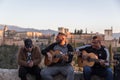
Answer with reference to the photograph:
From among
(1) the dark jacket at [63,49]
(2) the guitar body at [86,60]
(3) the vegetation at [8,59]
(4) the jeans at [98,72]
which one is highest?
(1) the dark jacket at [63,49]

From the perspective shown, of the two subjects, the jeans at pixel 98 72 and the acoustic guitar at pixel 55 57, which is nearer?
the jeans at pixel 98 72

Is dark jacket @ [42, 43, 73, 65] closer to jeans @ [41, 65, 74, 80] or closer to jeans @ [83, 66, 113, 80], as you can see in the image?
jeans @ [41, 65, 74, 80]

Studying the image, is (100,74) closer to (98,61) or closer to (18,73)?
(98,61)

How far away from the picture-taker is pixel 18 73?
23.1ft

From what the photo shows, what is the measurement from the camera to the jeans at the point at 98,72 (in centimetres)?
682

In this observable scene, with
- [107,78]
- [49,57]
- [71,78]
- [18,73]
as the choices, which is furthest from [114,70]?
[18,73]

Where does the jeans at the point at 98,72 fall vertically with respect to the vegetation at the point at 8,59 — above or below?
above

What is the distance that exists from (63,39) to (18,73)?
1107 mm

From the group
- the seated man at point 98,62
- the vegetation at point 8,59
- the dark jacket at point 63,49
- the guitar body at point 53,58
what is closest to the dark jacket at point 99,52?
the seated man at point 98,62

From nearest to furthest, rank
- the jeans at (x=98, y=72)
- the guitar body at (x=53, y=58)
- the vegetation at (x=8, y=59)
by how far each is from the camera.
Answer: the jeans at (x=98, y=72)
the guitar body at (x=53, y=58)
the vegetation at (x=8, y=59)

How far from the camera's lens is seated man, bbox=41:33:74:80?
6.94m

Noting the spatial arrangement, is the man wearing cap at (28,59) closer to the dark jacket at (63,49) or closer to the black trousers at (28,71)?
the black trousers at (28,71)

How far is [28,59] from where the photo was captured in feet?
23.0

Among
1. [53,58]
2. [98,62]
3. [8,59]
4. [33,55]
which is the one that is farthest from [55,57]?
[8,59]
